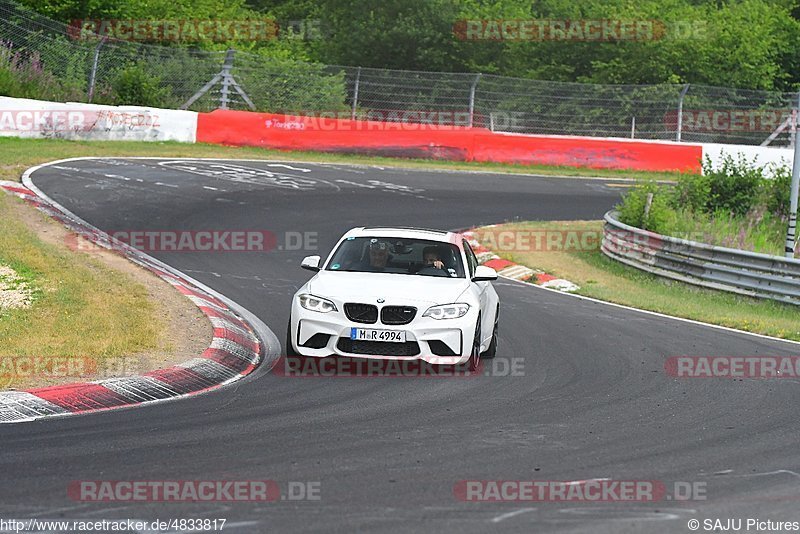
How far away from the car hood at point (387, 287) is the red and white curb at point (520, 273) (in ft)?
22.9

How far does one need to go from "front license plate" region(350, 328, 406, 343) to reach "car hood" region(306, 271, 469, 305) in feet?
0.96

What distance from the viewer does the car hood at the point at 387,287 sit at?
11.3 meters

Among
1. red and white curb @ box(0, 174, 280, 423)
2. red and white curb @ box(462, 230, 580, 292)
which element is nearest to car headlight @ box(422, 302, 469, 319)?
red and white curb @ box(0, 174, 280, 423)

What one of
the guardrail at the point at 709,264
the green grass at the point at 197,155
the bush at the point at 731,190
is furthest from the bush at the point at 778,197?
the green grass at the point at 197,155

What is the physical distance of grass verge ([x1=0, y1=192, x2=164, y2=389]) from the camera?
34.7 feet

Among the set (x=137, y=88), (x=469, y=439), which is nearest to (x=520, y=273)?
(x=469, y=439)

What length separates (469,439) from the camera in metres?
8.70

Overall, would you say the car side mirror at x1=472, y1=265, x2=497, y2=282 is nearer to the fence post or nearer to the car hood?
the car hood

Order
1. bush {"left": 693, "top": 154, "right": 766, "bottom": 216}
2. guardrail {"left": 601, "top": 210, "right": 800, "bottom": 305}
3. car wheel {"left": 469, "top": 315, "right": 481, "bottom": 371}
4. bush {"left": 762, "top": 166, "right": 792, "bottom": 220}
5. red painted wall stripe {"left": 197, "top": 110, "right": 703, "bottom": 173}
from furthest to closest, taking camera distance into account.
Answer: red painted wall stripe {"left": 197, "top": 110, "right": 703, "bottom": 173} < bush {"left": 693, "top": 154, "right": 766, "bottom": 216} < bush {"left": 762, "top": 166, "right": 792, "bottom": 220} < guardrail {"left": 601, "top": 210, "right": 800, "bottom": 305} < car wheel {"left": 469, "top": 315, "right": 481, "bottom": 371}

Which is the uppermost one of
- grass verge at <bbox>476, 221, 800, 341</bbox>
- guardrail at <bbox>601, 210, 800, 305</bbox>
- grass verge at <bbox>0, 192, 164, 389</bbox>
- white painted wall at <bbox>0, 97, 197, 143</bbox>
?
white painted wall at <bbox>0, 97, 197, 143</bbox>

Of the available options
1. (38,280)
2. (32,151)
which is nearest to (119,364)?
(38,280)

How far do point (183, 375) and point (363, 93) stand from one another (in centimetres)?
2464

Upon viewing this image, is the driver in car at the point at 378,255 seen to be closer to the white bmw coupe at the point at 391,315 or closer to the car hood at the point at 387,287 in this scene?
the white bmw coupe at the point at 391,315

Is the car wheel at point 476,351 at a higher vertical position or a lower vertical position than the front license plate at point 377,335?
lower
